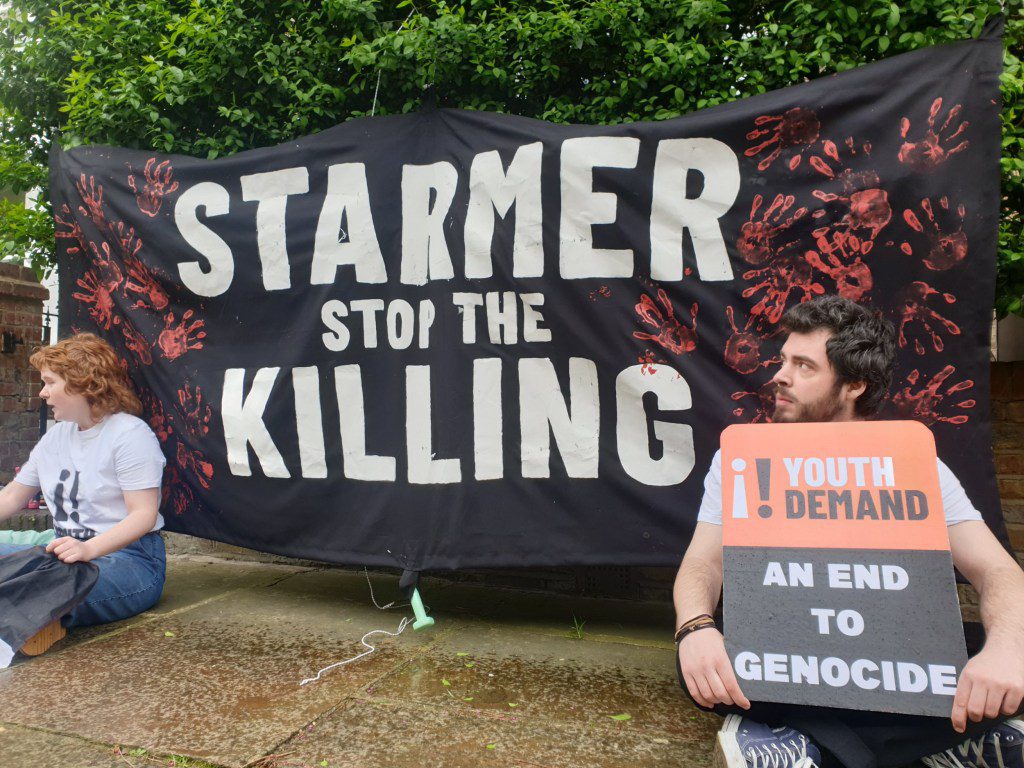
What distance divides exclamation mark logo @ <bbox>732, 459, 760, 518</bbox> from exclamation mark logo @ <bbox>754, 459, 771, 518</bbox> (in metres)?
0.04

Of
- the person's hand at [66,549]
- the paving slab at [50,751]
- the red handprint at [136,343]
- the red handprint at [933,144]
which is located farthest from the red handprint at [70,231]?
the red handprint at [933,144]

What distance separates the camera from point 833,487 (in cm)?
190

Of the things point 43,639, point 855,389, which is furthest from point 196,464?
point 855,389

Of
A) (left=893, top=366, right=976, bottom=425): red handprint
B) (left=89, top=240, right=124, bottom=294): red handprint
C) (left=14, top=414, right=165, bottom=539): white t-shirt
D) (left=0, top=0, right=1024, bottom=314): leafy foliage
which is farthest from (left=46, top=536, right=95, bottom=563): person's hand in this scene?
(left=893, top=366, right=976, bottom=425): red handprint

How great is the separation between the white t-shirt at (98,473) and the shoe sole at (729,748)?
252 centimetres

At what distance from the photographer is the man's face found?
81.5 inches

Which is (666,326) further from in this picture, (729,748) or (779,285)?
(729,748)

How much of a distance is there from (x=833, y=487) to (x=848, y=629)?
36cm

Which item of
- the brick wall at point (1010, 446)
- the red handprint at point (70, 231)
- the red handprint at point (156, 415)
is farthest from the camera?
the red handprint at point (70, 231)

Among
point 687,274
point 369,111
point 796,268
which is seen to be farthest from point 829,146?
point 369,111

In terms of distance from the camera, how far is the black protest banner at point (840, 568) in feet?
5.54

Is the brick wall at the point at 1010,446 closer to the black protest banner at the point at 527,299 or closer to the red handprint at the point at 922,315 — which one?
the black protest banner at the point at 527,299

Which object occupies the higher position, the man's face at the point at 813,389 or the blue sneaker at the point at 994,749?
the man's face at the point at 813,389

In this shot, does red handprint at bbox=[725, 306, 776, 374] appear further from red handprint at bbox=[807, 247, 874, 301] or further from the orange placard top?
the orange placard top
